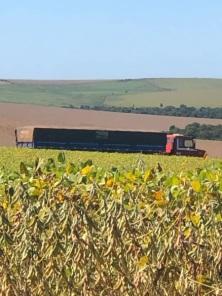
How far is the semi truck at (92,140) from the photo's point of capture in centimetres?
4306

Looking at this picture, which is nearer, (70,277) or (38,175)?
(70,277)

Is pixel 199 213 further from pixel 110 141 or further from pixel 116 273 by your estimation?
pixel 110 141

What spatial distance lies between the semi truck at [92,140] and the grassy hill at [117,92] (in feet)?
113

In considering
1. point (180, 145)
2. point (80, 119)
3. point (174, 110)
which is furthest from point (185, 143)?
point (174, 110)

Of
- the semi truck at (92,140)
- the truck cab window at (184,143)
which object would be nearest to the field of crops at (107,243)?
the truck cab window at (184,143)

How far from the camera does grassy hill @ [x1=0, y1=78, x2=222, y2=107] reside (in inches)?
3292

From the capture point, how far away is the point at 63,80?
106m

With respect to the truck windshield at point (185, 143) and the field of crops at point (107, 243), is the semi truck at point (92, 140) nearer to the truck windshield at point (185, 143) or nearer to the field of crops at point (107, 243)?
the truck windshield at point (185, 143)

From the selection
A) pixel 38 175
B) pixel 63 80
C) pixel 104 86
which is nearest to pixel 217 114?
pixel 104 86

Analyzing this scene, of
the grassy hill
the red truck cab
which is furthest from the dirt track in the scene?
the red truck cab

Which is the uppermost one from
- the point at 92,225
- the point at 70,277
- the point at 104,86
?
the point at 104,86

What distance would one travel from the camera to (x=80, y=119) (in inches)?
2542

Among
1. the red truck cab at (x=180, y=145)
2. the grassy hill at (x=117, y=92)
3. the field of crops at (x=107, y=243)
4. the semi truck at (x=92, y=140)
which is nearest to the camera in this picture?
the field of crops at (x=107, y=243)

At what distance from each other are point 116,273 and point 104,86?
9696 cm
